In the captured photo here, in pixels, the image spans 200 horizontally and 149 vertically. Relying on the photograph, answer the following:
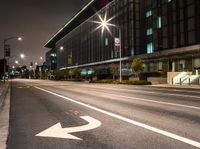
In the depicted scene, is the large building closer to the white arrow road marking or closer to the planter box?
the planter box

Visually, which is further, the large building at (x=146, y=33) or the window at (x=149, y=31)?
the window at (x=149, y=31)

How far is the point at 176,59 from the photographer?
59594 mm

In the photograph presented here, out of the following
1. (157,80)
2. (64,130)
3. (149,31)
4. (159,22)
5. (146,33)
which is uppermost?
(159,22)

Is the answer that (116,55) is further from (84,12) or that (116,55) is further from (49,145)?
(49,145)

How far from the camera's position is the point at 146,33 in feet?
239

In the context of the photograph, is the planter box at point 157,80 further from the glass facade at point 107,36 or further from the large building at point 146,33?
the glass facade at point 107,36

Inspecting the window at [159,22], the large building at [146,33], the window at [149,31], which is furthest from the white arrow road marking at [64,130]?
the window at [149,31]

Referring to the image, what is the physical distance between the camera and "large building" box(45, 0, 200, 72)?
56.5m

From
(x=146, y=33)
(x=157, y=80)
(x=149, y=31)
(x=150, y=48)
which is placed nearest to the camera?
(x=157, y=80)

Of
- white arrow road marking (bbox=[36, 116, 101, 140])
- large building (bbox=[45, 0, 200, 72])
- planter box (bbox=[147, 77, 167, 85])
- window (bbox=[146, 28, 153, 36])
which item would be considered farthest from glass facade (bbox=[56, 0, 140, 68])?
white arrow road marking (bbox=[36, 116, 101, 140])

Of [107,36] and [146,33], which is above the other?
[107,36]

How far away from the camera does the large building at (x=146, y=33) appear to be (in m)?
56.5

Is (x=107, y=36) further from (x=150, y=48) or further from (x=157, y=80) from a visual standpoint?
(x=157, y=80)

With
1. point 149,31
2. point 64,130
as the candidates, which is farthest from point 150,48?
point 64,130
